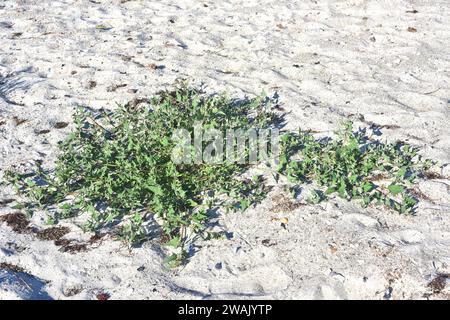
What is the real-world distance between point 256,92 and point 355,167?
133cm

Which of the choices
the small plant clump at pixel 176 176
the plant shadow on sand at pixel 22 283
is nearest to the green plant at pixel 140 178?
the small plant clump at pixel 176 176

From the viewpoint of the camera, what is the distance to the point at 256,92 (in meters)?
4.57

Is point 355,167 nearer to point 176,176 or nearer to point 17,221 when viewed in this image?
point 176,176

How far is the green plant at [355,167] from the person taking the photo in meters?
3.37

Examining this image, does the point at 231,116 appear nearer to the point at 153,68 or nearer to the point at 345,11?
the point at 153,68

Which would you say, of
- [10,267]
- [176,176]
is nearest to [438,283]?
[176,176]

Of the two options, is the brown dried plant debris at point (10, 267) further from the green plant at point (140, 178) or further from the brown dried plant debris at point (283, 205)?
the brown dried plant debris at point (283, 205)

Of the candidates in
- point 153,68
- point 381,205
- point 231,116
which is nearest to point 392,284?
point 381,205

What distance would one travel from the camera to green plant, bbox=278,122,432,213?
337 centimetres

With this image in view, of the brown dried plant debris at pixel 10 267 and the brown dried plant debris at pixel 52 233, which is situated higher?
the brown dried plant debris at pixel 52 233

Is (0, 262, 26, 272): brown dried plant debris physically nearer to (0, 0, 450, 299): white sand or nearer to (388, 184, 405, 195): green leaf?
(0, 0, 450, 299): white sand

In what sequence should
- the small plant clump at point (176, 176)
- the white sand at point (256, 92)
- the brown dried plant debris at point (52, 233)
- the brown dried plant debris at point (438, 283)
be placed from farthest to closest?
1. the small plant clump at point (176, 176)
2. the brown dried plant debris at point (52, 233)
3. the white sand at point (256, 92)
4. the brown dried plant debris at point (438, 283)

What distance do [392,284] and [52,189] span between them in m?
2.25

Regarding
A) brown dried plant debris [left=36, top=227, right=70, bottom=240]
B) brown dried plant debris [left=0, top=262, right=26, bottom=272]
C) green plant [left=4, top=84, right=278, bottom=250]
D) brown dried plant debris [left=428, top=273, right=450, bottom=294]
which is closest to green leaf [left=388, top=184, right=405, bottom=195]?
brown dried plant debris [left=428, top=273, right=450, bottom=294]
